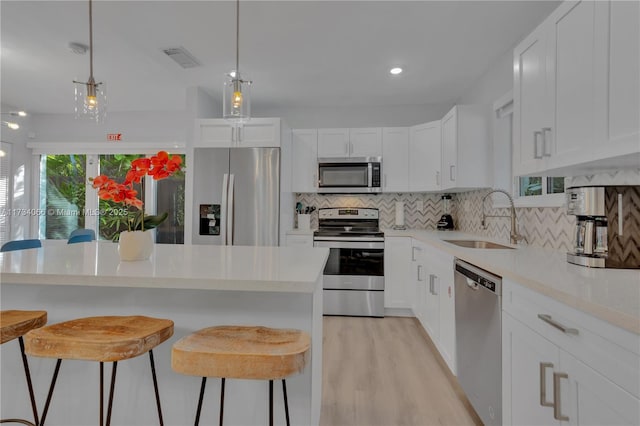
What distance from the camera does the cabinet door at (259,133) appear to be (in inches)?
140

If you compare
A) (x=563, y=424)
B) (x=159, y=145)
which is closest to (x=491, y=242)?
(x=563, y=424)

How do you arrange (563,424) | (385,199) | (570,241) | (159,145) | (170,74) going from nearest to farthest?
(563,424), (570,241), (170,74), (385,199), (159,145)

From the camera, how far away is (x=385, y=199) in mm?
4195

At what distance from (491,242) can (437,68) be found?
173cm

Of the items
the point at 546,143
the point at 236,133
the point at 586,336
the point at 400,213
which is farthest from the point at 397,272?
the point at 586,336

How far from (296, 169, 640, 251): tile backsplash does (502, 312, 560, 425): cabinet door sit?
896 millimetres

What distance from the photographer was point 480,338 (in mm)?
1721

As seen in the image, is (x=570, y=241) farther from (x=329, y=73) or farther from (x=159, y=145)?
(x=159, y=145)

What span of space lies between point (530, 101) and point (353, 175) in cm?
224

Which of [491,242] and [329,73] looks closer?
[491,242]

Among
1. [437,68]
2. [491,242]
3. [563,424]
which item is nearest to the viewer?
[563,424]

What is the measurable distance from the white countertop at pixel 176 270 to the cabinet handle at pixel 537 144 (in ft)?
3.96

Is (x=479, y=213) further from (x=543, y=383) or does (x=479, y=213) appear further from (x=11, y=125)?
(x=11, y=125)

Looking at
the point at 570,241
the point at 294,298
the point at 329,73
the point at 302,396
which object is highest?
the point at 329,73
